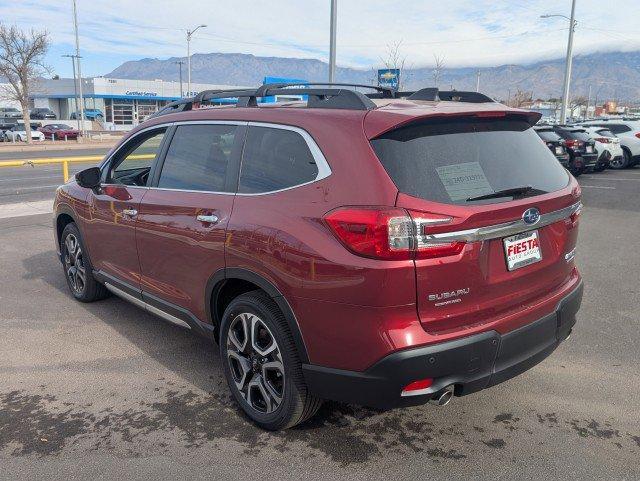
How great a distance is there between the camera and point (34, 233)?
8562 mm

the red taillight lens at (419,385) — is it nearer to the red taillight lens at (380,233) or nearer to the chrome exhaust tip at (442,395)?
the chrome exhaust tip at (442,395)

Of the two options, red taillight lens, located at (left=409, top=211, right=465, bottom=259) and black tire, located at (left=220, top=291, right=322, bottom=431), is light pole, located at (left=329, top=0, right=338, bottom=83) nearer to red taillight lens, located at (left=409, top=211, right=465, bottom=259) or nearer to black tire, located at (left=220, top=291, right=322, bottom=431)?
black tire, located at (left=220, top=291, right=322, bottom=431)

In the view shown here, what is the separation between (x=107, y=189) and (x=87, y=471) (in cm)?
236

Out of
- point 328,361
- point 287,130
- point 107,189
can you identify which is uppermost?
point 287,130

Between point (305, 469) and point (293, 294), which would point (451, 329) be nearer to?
point (293, 294)

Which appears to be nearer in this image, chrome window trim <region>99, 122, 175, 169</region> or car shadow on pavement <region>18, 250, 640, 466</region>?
car shadow on pavement <region>18, 250, 640, 466</region>

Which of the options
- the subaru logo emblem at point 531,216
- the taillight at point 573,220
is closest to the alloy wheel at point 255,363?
the subaru logo emblem at point 531,216

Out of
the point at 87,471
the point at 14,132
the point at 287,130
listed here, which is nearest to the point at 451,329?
the point at 287,130

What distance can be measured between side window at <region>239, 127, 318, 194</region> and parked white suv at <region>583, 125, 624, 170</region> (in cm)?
1808

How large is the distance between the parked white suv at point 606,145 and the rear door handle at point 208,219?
1821 cm

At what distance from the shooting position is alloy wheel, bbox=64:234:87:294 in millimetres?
5293

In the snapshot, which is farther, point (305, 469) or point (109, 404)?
point (109, 404)

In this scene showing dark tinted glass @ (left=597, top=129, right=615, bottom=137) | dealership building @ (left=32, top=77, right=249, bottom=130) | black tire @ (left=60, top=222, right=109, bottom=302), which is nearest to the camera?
black tire @ (left=60, top=222, right=109, bottom=302)

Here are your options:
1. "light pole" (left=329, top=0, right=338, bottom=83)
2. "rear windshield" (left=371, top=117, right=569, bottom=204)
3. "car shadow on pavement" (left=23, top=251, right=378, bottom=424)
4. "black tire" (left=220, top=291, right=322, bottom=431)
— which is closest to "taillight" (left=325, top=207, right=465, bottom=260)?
"rear windshield" (left=371, top=117, right=569, bottom=204)
